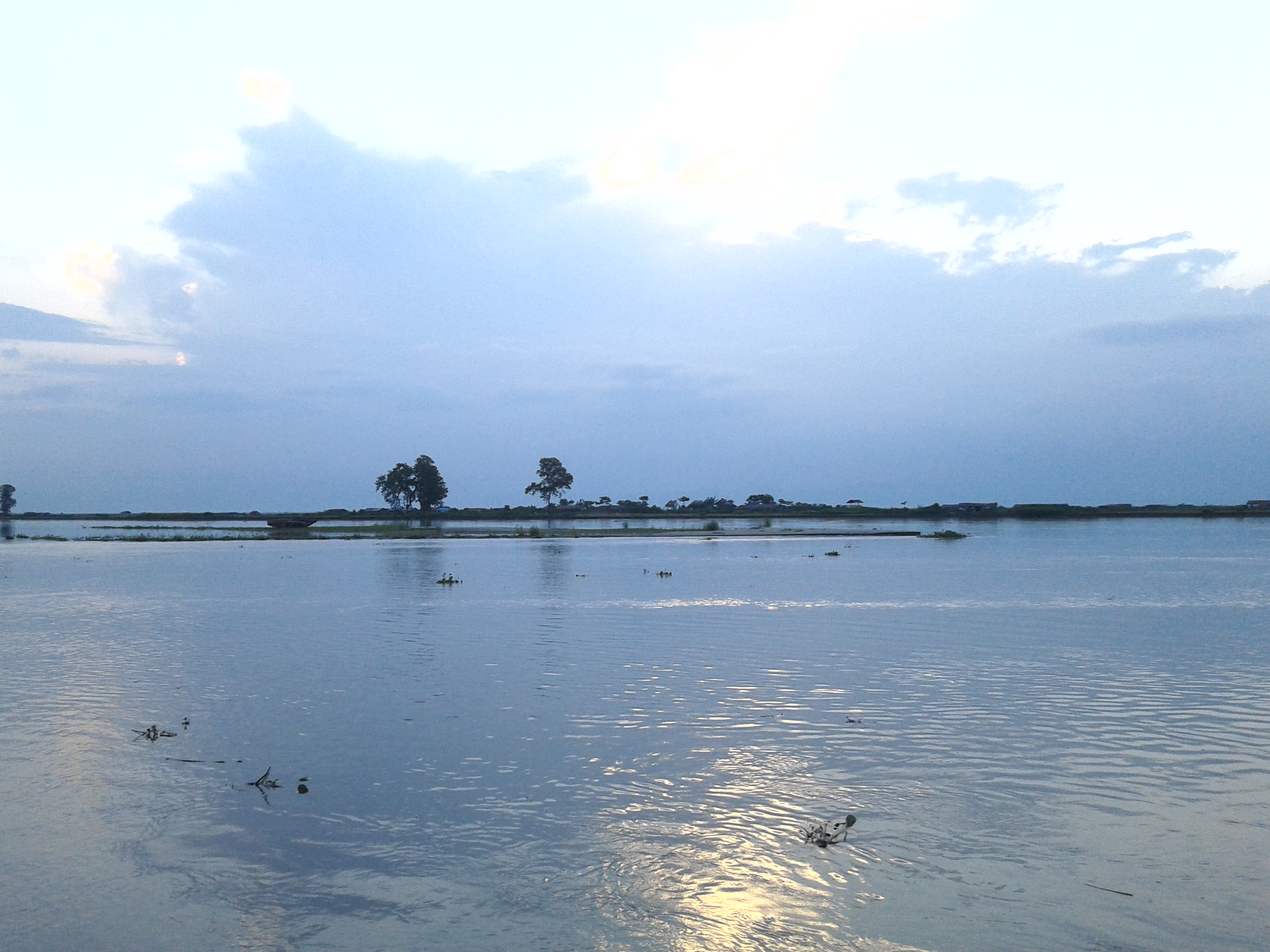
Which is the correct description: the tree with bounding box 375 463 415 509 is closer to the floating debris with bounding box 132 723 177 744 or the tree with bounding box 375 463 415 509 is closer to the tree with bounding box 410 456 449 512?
the tree with bounding box 410 456 449 512

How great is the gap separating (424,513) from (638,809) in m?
180

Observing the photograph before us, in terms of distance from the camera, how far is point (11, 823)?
991 centimetres

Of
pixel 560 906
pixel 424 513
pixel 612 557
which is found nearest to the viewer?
pixel 560 906

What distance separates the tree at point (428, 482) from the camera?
166500mm

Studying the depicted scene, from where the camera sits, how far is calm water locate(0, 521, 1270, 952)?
7.76 m

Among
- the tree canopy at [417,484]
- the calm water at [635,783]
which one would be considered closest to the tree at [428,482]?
the tree canopy at [417,484]

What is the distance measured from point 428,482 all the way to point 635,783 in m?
160

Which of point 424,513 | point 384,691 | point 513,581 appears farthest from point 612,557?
point 424,513

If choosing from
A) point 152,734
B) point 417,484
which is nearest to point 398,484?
point 417,484

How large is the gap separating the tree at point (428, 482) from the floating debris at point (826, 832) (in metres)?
161

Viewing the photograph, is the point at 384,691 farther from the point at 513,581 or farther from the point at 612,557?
the point at 612,557

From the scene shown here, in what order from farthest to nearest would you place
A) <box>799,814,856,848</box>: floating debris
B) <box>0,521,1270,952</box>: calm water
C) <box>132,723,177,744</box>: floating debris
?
<box>132,723,177,744</box>: floating debris < <box>799,814,856,848</box>: floating debris < <box>0,521,1270,952</box>: calm water

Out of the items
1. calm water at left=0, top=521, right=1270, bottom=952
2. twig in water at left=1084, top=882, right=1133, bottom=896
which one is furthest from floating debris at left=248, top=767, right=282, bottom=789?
twig in water at left=1084, top=882, right=1133, bottom=896

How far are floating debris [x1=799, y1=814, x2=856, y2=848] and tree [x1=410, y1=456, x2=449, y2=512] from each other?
161 m
